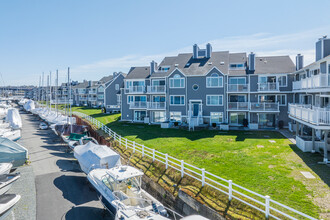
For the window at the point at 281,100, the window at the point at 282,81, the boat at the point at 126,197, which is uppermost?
the window at the point at 282,81

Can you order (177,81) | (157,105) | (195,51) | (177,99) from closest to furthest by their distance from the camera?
1. (177,81)
2. (177,99)
3. (157,105)
4. (195,51)

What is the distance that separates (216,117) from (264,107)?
249 inches

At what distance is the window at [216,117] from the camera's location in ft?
103

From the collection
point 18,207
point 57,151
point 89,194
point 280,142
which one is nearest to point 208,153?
point 280,142

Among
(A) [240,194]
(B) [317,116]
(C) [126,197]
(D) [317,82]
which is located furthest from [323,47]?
(C) [126,197]

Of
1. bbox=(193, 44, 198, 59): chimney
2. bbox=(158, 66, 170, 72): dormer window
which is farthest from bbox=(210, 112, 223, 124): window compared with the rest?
bbox=(158, 66, 170, 72): dormer window

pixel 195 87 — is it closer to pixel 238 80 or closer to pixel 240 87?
pixel 238 80

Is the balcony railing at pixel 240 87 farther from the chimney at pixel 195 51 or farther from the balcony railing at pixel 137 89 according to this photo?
the balcony railing at pixel 137 89

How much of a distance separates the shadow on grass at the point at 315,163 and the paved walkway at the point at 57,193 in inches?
491

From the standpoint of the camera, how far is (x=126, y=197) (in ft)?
39.5

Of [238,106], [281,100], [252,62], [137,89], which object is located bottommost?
[238,106]

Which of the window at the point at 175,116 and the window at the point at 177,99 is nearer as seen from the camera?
the window at the point at 177,99

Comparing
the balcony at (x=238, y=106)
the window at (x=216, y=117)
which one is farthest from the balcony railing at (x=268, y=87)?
the window at (x=216, y=117)

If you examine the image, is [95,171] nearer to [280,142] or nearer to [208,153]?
[208,153]
